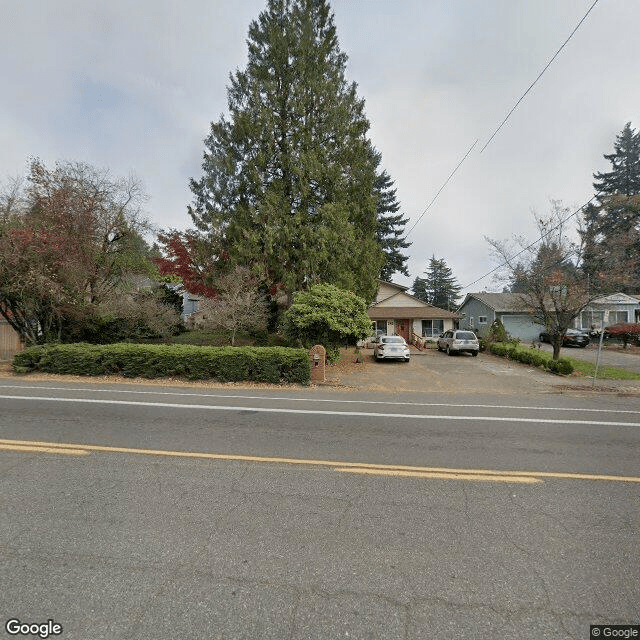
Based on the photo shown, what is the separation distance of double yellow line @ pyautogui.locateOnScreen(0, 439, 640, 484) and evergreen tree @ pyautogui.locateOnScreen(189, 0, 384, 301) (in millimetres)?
11640

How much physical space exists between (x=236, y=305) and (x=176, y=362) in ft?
12.0

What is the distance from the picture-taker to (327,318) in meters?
14.0

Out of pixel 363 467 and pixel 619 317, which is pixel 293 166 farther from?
pixel 619 317

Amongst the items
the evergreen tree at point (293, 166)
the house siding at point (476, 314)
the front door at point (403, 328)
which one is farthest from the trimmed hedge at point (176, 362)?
the house siding at point (476, 314)

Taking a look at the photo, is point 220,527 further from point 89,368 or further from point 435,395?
point 89,368

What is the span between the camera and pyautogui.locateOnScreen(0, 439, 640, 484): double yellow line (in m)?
A: 4.22

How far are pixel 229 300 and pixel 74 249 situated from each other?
6.95 metres

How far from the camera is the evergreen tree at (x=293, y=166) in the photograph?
16.1 m

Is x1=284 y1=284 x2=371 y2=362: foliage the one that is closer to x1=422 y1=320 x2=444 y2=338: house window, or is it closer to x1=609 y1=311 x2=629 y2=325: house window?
x1=422 y1=320 x2=444 y2=338: house window

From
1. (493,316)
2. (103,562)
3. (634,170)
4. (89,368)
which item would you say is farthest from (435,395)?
(634,170)

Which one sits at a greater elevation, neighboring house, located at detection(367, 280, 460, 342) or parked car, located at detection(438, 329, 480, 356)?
neighboring house, located at detection(367, 280, 460, 342)

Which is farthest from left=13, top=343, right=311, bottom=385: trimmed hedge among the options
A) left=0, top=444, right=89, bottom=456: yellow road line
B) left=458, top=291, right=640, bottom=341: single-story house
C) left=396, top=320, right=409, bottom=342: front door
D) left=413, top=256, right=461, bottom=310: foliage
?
left=413, top=256, right=461, bottom=310: foliage

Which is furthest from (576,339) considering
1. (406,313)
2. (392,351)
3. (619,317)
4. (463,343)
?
(392,351)

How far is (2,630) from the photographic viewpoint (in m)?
2.05
